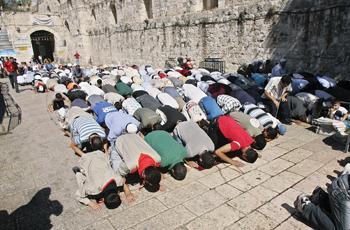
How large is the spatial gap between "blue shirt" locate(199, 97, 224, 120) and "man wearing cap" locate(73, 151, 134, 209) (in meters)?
2.69

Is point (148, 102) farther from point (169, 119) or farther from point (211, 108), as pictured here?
point (211, 108)

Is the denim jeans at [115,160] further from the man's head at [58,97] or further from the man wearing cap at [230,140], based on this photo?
the man's head at [58,97]

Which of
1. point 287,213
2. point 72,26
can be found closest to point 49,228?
point 287,213

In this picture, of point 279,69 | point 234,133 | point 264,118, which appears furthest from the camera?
point 279,69

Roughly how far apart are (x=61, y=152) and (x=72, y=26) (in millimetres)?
23698

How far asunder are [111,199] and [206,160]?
64.4 inches

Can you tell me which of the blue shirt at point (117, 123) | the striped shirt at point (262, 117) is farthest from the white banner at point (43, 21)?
the striped shirt at point (262, 117)

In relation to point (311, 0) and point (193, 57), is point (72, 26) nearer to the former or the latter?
point (193, 57)

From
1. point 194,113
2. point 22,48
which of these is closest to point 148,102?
point 194,113

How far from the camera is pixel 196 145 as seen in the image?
15.9 feet

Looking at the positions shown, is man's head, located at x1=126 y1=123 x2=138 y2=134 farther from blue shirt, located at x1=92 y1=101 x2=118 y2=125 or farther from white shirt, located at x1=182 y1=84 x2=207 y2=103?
white shirt, located at x1=182 y1=84 x2=207 y2=103

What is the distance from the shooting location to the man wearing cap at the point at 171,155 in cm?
447

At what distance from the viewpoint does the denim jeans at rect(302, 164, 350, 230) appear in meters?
3.03

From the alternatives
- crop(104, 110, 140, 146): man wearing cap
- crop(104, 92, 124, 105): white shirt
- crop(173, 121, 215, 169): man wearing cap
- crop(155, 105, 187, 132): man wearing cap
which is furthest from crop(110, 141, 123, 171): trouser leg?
crop(104, 92, 124, 105): white shirt
